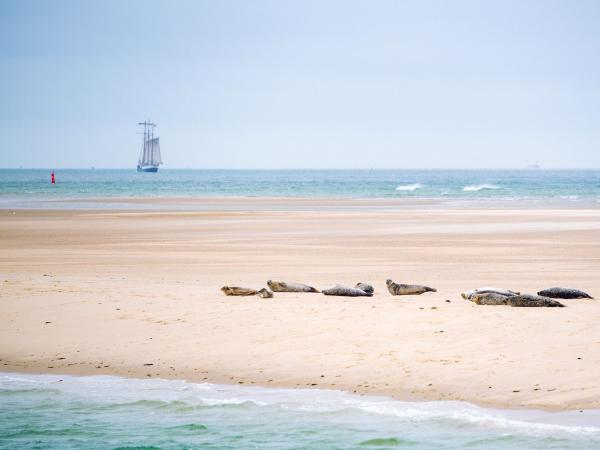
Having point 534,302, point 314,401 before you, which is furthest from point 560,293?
point 314,401

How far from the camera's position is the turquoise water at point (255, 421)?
743 centimetres

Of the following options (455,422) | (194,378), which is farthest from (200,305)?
(455,422)

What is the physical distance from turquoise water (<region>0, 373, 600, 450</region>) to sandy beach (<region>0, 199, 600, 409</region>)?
37 centimetres

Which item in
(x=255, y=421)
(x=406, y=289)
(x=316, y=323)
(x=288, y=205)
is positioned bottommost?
(x=288, y=205)

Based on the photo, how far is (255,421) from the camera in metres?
8.04

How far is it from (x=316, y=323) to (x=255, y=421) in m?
3.64

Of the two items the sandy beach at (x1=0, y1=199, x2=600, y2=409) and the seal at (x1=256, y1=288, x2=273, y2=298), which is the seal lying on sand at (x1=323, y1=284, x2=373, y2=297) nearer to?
the sandy beach at (x1=0, y1=199, x2=600, y2=409)

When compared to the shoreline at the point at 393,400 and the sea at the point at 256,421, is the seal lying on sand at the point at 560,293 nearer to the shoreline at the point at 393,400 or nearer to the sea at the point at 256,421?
the shoreline at the point at 393,400

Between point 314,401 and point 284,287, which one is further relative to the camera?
point 284,287

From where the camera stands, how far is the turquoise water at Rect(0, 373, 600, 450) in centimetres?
743

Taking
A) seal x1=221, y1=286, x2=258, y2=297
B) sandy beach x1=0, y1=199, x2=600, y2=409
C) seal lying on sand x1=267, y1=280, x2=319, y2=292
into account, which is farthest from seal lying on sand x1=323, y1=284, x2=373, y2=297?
seal x1=221, y1=286, x2=258, y2=297

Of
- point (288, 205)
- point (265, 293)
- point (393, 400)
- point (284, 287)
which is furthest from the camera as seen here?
point (288, 205)

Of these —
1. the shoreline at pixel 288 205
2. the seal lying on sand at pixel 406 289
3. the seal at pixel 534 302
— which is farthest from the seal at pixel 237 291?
the shoreline at pixel 288 205

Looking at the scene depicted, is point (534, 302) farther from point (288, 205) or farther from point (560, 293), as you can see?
point (288, 205)
